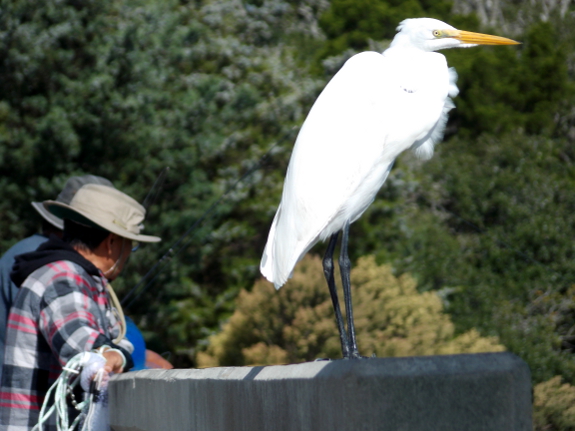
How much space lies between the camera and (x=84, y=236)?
286 centimetres

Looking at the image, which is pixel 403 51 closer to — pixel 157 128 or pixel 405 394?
pixel 405 394

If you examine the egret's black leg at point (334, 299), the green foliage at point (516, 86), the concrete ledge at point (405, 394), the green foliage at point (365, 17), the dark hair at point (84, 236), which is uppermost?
the green foliage at point (365, 17)

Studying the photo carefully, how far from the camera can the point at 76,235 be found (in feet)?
9.43

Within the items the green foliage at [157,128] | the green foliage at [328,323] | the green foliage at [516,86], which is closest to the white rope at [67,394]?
the green foliage at [328,323]

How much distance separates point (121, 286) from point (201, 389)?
26.3ft

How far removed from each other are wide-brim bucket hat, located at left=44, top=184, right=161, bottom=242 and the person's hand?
1.77ft

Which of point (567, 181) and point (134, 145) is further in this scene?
point (567, 181)

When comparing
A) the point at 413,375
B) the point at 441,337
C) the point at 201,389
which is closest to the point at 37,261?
the point at 201,389

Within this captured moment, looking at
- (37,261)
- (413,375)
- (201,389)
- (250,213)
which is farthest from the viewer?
(250,213)

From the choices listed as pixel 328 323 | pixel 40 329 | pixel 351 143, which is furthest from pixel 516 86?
pixel 40 329

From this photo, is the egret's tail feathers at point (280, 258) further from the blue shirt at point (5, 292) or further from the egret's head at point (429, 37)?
the blue shirt at point (5, 292)

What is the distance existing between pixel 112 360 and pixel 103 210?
2.16ft

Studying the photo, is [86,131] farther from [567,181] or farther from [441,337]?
[567,181]

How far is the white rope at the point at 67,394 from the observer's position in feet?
7.61
